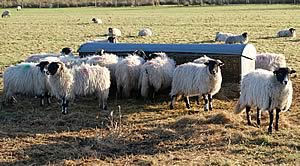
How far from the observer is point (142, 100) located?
43.7 ft

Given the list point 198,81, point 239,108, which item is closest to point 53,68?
point 198,81

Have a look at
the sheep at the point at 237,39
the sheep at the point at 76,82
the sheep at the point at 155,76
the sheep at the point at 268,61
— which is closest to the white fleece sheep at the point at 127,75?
the sheep at the point at 155,76

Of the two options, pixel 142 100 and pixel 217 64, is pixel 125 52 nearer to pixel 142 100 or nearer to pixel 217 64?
pixel 142 100

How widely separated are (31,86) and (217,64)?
4.88 m

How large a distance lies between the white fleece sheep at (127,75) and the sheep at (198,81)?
130 cm

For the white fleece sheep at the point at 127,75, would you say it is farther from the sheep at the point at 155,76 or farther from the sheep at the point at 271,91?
the sheep at the point at 271,91

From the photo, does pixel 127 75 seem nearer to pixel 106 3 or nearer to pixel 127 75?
pixel 127 75

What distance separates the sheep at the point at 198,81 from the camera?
39.3 ft

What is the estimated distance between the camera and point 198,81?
39.4 feet

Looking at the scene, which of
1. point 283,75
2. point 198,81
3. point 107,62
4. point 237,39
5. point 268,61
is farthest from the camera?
point 237,39

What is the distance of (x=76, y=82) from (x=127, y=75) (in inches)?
70.6

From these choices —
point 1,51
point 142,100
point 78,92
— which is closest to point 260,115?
point 142,100

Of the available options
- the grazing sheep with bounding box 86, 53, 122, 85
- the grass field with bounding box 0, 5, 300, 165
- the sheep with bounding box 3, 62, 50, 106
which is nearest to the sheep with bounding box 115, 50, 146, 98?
the grazing sheep with bounding box 86, 53, 122, 85

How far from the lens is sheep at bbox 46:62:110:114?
→ 11641 mm
